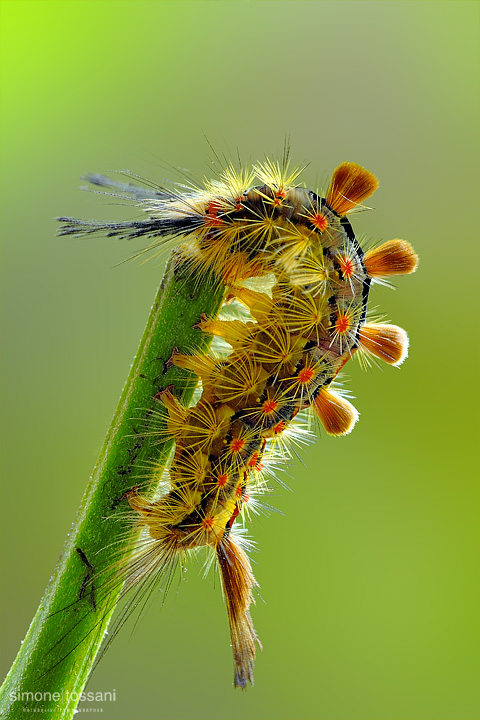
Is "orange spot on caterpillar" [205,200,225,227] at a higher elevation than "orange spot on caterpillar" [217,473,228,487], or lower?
higher

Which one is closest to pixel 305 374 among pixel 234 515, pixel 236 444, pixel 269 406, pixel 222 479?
pixel 269 406

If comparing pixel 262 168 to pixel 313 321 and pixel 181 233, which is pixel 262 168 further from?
pixel 313 321

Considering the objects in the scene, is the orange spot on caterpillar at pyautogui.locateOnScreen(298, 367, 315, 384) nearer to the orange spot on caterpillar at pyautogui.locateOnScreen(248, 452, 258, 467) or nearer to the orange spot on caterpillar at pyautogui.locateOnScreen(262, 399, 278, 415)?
the orange spot on caterpillar at pyautogui.locateOnScreen(262, 399, 278, 415)

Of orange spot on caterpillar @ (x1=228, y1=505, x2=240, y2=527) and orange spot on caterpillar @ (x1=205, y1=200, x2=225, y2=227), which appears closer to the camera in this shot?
orange spot on caterpillar @ (x1=205, y1=200, x2=225, y2=227)

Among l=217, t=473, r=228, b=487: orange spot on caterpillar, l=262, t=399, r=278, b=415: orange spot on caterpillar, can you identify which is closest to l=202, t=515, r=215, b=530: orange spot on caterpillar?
Answer: l=217, t=473, r=228, b=487: orange spot on caterpillar

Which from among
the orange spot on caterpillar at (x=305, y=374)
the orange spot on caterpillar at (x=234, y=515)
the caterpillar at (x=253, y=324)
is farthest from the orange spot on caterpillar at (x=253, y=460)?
the orange spot on caterpillar at (x=305, y=374)

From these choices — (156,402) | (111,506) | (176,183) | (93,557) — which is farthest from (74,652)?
(176,183)
